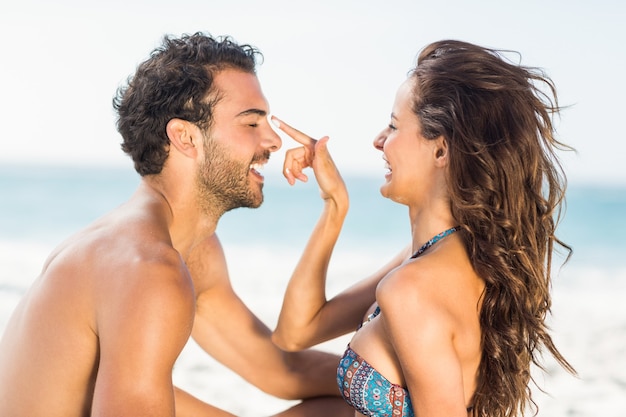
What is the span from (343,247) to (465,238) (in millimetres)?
12195

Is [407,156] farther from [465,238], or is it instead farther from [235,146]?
[235,146]

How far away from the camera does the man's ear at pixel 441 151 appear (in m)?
2.59

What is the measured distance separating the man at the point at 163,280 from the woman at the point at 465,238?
61 cm

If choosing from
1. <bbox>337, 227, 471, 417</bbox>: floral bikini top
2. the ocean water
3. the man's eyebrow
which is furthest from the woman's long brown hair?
the ocean water

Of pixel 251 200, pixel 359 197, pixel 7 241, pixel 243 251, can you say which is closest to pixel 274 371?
pixel 251 200

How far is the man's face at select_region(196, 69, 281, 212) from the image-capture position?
9.71 ft

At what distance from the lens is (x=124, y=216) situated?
8.58ft

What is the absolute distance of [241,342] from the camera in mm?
3529

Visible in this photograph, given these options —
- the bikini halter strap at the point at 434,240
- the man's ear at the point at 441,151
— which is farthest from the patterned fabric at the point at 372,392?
the man's ear at the point at 441,151

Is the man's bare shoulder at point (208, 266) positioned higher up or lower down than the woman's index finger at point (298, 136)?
lower down

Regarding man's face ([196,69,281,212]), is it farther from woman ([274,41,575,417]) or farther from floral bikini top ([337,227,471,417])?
floral bikini top ([337,227,471,417])

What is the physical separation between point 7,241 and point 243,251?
4.17 meters

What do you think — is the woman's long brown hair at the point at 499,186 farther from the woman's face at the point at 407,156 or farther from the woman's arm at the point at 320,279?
the woman's arm at the point at 320,279

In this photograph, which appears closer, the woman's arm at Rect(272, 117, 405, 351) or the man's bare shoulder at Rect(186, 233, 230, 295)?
the woman's arm at Rect(272, 117, 405, 351)
